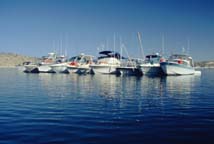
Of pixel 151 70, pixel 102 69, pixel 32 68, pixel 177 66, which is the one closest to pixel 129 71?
pixel 151 70

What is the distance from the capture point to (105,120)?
72.9 ft

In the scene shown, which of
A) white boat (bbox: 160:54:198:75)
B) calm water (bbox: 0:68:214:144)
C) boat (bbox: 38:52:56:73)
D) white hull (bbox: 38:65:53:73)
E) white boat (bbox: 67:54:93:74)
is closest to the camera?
calm water (bbox: 0:68:214:144)

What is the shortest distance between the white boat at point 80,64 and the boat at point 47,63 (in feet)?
30.5

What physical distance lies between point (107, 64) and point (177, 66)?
94.1 ft

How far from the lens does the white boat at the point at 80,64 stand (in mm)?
125600

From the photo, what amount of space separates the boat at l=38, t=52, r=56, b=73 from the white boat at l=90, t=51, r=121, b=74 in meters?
24.1

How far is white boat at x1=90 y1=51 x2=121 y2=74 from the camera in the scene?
381ft

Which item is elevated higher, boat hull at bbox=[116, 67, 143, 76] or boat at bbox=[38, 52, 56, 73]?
boat at bbox=[38, 52, 56, 73]

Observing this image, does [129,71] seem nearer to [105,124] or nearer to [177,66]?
[177,66]

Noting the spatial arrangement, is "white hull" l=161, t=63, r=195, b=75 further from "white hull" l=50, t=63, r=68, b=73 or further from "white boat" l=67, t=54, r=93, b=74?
"white hull" l=50, t=63, r=68, b=73

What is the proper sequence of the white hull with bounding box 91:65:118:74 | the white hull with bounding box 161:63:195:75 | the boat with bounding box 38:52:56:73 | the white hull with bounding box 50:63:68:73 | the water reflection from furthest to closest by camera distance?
the boat with bounding box 38:52:56:73
the white hull with bounding box 50:63:68:73
the white hull with bounding box 91:65:118:74
the white hull with bounding box 161:63:195:75
the water reflection

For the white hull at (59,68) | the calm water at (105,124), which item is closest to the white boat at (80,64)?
the white hull at (59,68)

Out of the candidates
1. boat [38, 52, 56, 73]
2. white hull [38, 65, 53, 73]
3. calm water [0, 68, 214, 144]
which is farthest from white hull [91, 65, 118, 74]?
calm water [0, 68, 214, 144]

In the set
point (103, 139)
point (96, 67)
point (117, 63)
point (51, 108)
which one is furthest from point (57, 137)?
point (117, 63)
